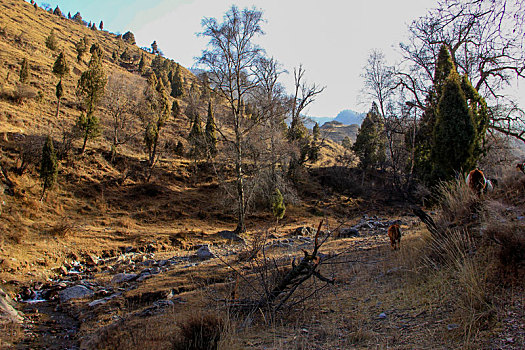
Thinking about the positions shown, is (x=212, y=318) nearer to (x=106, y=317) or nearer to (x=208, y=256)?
(x=106, y=317)

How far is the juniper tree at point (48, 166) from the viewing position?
54.6ft

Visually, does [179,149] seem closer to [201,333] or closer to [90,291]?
[90,291]

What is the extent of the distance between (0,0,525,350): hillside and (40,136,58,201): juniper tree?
957 millimetres

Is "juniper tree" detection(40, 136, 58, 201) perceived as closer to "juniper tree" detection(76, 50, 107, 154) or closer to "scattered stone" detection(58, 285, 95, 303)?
"juniper tree" detection(76, 50, 107, 154)

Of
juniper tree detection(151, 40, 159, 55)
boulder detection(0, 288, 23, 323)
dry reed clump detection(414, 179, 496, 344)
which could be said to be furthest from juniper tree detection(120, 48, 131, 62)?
dry reed clump detection(414, 179, 496, 344)

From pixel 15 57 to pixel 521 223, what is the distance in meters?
50.9

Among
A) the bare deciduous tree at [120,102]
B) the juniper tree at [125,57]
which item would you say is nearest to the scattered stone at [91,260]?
the bare deciduous tree at [120,102]

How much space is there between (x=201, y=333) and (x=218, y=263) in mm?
6439

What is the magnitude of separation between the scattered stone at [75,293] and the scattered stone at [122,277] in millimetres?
779

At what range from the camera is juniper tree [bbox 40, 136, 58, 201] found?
1664 centimetres

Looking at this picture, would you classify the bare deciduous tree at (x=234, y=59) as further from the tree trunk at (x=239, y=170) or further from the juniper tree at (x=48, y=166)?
the juniper tree at (x=48, y=166)

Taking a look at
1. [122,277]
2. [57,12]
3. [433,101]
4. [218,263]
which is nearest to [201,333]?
[218,263]

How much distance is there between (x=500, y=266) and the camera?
3.10 metres

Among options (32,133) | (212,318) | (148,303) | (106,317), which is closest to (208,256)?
(148,303)
